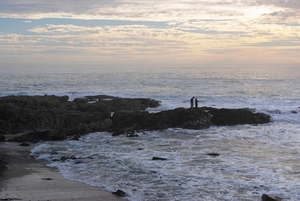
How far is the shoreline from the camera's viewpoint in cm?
983

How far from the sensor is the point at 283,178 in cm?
1155

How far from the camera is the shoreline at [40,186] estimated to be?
387 inches

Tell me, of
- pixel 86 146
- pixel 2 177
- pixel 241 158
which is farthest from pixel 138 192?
→ pixel 86 146

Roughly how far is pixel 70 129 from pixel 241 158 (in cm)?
1026

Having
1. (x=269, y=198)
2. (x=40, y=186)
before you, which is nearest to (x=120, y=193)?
(x=40, y=186)

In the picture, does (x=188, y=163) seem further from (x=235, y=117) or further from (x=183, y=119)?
(x=235, y=117)

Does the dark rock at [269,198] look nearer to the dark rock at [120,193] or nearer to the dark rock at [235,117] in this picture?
the dark rock at [120,193]

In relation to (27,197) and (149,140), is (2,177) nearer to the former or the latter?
(27,197)

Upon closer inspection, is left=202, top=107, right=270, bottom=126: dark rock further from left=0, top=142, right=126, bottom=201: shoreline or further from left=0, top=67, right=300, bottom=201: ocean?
left=0, top=142, right=126, bottom=201: shoreline

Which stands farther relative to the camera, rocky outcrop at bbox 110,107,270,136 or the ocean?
rocky outcrop at bbox 110,107,270,136

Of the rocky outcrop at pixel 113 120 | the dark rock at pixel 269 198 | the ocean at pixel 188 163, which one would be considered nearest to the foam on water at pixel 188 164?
the ocean at pixel 188 163

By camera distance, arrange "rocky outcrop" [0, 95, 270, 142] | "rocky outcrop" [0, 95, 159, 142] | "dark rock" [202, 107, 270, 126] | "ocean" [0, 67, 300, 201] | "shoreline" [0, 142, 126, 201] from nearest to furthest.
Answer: "shoreline" [0, 142, 126, 201]
"ocean" [0, 67, 300, 201]
"rocky outcrop" [0, 95, 159, 142]
"rocky outcrop" [0, 95, 270, 142]
"dark rock" [202, 107, 270, 126]

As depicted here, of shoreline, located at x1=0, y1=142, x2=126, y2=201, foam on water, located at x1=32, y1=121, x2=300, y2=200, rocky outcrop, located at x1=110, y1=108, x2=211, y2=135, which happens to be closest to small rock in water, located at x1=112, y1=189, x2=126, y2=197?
shoreline, located at x1=0, y1=142, x2=126, y2=201

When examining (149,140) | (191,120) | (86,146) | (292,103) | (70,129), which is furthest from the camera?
(292,103)
